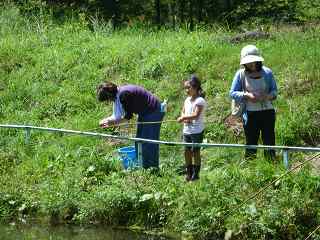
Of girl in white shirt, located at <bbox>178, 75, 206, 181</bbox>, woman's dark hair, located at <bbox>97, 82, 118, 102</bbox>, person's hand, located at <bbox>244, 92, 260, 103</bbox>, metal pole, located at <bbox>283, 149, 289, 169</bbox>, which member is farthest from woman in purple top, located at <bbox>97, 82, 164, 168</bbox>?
metal pole, located at <bbox>283, 149, 289, 169</bbox>

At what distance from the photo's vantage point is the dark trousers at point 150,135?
10.3 m

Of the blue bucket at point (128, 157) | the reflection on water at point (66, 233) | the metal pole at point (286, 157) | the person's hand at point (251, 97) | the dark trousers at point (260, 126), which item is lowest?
the reflection on water at point (66, 233)

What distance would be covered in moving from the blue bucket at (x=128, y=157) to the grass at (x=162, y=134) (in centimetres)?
12

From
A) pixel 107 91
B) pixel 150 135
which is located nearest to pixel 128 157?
pixel 150 135

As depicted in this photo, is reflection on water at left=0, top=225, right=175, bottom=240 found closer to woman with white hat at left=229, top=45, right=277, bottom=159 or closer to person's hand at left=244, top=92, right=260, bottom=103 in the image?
woman with white hat at left=229, top=45, right=277, bottom=159

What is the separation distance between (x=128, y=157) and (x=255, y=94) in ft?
7.37

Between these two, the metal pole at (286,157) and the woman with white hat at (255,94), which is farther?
the woman with white hat at (255,94)

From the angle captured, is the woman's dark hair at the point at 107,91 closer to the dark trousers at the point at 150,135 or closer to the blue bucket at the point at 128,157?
the dark trousers at the point at 150,135

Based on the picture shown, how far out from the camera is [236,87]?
959 centimetres

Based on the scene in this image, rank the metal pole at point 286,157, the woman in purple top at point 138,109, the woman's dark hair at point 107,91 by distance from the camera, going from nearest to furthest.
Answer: the metal pole at point 286,157 → the woman's dark hair at point 107,91 → the woman in purple top at point 138,109

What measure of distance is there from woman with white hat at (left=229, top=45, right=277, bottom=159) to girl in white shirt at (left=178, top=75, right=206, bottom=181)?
1.77 ft

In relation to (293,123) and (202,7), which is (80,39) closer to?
(293,123)

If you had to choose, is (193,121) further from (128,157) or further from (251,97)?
(128,157)

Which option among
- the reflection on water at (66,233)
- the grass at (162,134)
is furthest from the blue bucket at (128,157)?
the reflection on water at (66,233)
